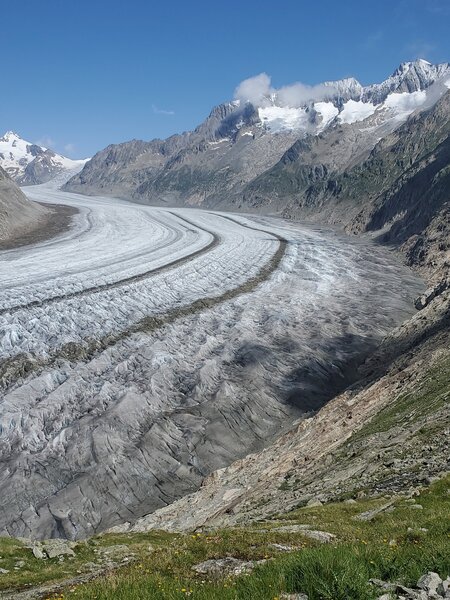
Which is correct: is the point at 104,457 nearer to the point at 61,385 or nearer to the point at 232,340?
the point at 61,385

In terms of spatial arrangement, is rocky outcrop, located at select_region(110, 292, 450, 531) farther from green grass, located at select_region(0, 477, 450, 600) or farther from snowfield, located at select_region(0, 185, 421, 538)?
green grass, located at select_region(0, 477, 450, 600)

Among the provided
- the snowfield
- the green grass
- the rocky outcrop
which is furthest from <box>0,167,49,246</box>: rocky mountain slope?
the green grass

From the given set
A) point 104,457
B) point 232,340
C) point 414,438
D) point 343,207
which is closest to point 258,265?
point 232,340

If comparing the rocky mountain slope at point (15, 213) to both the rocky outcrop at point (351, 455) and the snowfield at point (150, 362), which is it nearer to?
the snowfield at point (150, 362)

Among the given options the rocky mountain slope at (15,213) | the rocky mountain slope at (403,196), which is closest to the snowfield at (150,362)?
the rocky mountain slope at (15,213)

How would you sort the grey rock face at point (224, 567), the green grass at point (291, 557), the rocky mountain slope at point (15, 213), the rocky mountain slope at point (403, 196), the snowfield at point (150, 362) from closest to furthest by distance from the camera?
1. the green grass at point (291, 557)
2. the grey rock face at point (224, 567)
3. the snowfield at point (150, 362)
4. the rocky mountain slope at point (403, 196)
5. the rocky mountain slope at point (15, 213)

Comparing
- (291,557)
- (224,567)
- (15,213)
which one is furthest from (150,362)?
(15,213)
